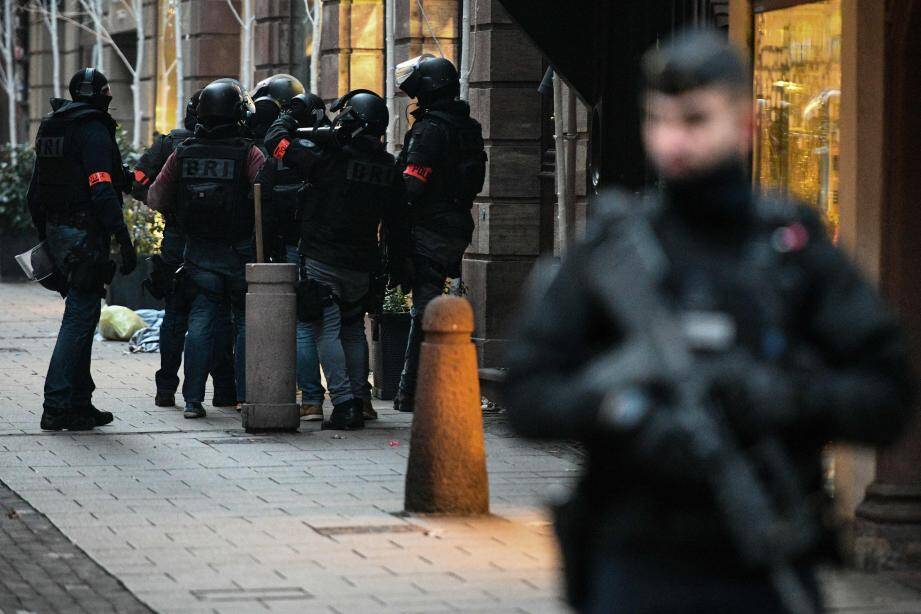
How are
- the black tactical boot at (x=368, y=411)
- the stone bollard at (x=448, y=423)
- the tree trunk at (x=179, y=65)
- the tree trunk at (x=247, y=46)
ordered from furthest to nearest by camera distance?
the tree trunk at (x=179, y=65), the tree trunk at (x=247, y=46), the black tactical boot at (x=368, y=411), the stone bollard at (x=448, y=423)

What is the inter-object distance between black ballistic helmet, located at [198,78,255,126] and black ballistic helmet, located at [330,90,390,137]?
67cm

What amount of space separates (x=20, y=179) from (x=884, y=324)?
23.6m

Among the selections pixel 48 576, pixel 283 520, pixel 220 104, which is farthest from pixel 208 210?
pixel 48 576

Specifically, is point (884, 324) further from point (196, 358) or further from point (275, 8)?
point (275, 8)

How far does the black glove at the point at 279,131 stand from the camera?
39.1 ft

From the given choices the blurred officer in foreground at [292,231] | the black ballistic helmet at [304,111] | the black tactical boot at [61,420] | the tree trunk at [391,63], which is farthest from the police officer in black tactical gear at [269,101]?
the tree trunk at [391,63]

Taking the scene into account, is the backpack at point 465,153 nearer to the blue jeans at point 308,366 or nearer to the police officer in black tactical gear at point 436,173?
the police officer in black tactical gear at point 436,173

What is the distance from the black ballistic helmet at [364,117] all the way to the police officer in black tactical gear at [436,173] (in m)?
0.39

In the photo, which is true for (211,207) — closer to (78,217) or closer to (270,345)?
(78,217)

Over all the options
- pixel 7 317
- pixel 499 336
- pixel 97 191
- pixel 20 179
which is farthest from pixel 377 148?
pixel 20 179

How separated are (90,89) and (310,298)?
5.66ft

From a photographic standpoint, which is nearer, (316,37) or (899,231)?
(899,231)

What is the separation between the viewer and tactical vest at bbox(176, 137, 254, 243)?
11422mm

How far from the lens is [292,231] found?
39.1 ft
